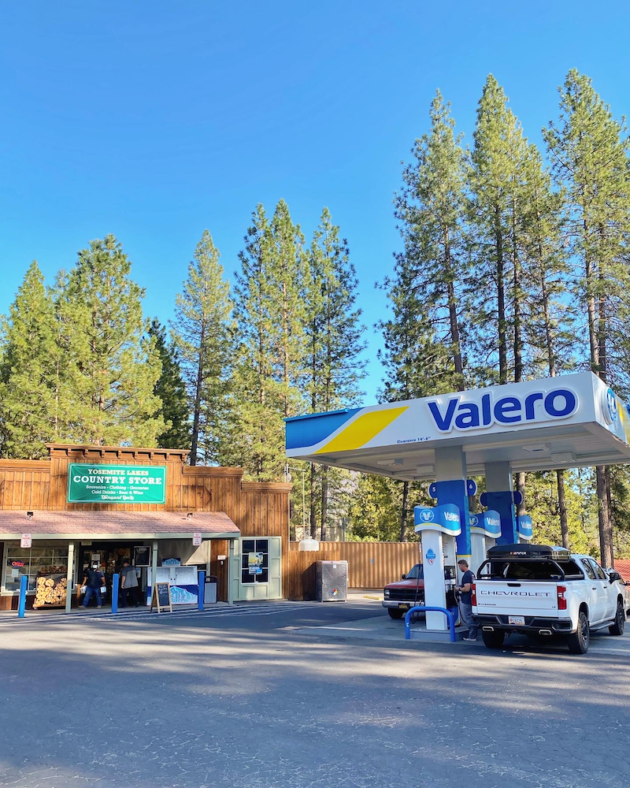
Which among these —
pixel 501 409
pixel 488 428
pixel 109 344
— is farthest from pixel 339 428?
pixel 109 344

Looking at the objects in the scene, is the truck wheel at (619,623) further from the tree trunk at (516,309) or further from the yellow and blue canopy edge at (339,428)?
the tree trunk at (516,309)

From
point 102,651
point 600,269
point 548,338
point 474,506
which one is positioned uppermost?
point 600,269

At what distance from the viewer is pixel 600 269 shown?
27.4 meters

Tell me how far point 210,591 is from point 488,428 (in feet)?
44.0

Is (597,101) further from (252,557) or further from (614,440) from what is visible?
(252,557)

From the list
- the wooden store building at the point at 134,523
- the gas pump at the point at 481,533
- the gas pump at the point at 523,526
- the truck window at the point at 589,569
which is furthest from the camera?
the wooden store building at the point at 134,523

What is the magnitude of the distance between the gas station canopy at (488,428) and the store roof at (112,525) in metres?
5.58

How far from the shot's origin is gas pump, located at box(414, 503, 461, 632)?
1562 cm

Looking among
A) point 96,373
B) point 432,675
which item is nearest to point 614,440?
point 432,675

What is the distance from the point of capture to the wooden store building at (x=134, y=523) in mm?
21906

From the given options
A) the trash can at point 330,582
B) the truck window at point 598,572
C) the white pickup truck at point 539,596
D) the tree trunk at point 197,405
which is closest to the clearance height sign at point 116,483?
the trash can at point 330,582

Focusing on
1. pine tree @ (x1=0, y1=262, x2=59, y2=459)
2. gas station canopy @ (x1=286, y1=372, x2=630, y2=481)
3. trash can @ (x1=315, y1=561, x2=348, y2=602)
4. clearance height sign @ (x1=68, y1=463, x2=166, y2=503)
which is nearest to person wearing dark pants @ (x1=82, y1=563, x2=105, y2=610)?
clearance height sign @ (x1=68, y1=463, x2=166, y2=503)

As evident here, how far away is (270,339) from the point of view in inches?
1519

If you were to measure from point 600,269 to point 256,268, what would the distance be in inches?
757
